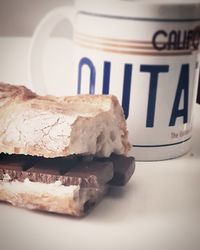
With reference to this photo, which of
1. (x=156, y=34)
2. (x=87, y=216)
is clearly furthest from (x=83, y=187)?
(x=156, y=34)

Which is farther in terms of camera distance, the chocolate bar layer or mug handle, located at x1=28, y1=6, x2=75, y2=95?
mug handle, located at x1=28, y1=6, x2=75, y2=95

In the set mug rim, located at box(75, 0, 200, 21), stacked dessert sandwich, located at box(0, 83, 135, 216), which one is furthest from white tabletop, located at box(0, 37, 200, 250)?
mug rim, located at box(75, 0, 200, 21)

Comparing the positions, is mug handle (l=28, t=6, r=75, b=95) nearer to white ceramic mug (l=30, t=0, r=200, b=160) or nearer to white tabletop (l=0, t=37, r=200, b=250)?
white ceramic mug (l=30, t=0, r=200, b=160)

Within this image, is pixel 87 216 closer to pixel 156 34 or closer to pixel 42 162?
pixel 42 162

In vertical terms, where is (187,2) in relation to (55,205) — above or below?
above

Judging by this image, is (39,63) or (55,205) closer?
(55,205)

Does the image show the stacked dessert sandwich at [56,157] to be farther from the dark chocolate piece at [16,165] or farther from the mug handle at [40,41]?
the mug handle at [40,41]

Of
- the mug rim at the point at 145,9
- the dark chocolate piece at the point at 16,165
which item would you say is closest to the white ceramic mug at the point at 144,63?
the mug rim at the point at 145,9
